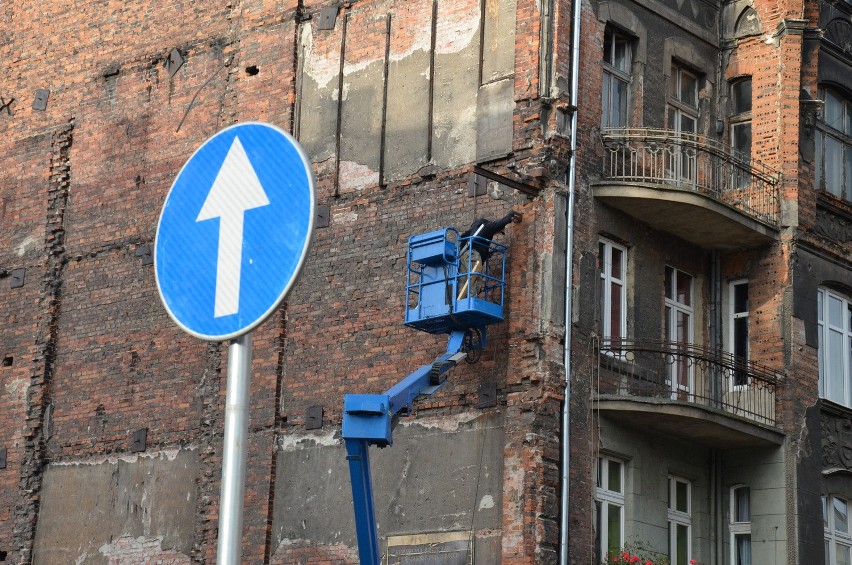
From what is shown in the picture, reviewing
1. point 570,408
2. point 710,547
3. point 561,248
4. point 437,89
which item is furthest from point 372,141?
point 710,547

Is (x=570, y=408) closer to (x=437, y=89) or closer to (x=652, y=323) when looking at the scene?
(x=652, y=323)

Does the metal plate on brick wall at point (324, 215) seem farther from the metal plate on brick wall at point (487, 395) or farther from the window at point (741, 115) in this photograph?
the window at point (741, 115)

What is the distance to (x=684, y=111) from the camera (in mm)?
21906

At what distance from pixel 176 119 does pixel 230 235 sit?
1872 cm

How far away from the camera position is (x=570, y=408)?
18234 mm

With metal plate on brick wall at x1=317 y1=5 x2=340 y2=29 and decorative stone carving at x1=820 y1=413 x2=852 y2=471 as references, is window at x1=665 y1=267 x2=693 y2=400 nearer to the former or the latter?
decorative stone carving at x1=820 y1=413 x2=852 y2=471

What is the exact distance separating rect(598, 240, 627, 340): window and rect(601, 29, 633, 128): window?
→ 6.24ft

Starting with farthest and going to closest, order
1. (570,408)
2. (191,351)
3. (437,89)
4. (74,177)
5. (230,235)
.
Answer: (74,177), (191,351), (437,89), (570,408), (230,235)

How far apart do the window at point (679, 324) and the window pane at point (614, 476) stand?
1.56m

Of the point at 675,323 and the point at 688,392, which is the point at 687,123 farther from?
the point at 688,392

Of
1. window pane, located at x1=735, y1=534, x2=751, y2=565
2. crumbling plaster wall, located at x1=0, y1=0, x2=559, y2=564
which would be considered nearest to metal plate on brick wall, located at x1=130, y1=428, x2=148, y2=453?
crumbling plaster wall, located at x1=0, y1=0, x2=559, y2=564

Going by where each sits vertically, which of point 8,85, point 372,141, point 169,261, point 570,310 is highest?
point 8,85

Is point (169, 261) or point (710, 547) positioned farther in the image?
point (710, 547)

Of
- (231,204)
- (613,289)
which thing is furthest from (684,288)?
(231,204)
